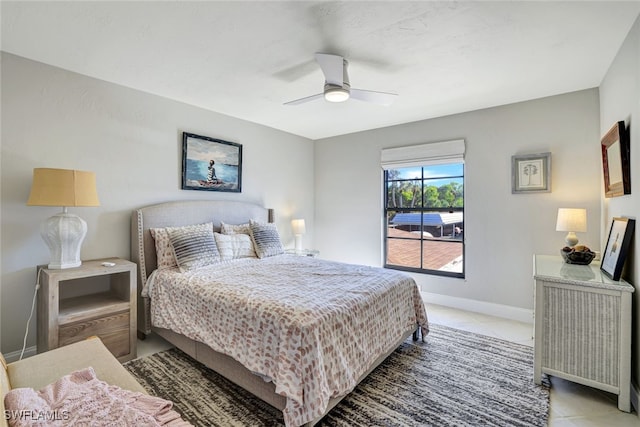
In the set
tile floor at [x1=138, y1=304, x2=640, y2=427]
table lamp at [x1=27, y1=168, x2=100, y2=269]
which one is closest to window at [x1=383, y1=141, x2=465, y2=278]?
tile floor at [x1=138, y1=304, x2=640, y2=427]

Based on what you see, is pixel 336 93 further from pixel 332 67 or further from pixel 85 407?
pixel 85 407

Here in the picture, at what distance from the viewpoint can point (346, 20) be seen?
6.25ft

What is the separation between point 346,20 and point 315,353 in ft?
6.83

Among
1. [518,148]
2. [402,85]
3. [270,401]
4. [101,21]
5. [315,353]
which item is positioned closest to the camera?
[315,353]

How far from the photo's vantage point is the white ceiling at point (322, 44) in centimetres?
182

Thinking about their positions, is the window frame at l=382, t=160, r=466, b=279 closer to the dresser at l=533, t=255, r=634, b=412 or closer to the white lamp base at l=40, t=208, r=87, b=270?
the dresser at l=533, t=255, r=634, b=412

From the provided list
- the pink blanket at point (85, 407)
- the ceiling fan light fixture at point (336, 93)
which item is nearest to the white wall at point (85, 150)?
the pink blanket at point (85, 407)

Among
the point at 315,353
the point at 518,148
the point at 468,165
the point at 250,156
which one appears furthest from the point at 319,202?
the point at 315,353

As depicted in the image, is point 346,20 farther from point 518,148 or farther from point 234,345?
point 518,148

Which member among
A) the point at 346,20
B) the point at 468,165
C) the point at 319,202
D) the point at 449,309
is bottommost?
the point at 449,309

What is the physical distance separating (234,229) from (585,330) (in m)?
3.34

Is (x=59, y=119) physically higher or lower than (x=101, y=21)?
lower

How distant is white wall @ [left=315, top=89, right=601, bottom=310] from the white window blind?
97mm

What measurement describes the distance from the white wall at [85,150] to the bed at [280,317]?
297mm
